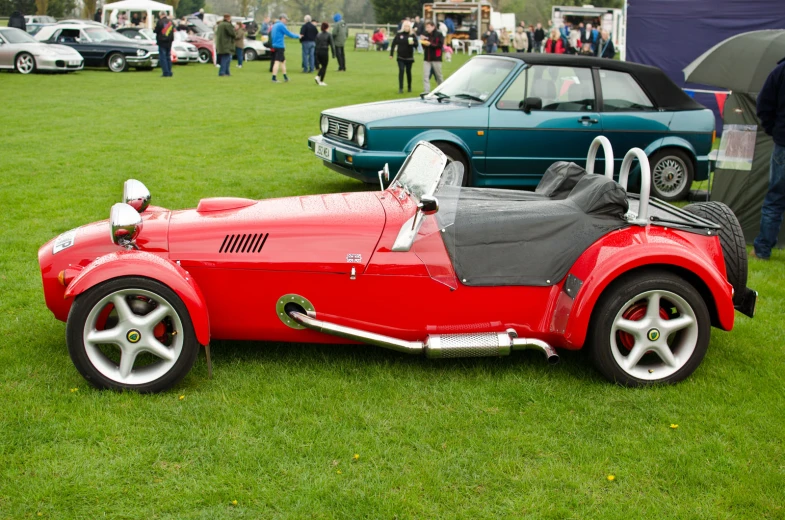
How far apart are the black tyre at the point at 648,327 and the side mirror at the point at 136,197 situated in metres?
2.81

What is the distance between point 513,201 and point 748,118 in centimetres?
436

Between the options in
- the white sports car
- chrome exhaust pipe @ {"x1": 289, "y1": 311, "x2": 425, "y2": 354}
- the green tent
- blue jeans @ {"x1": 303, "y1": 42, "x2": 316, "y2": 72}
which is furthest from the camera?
the white sports car

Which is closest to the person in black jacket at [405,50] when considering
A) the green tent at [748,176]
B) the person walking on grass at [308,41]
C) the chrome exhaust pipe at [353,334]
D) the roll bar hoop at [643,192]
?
the person walking on grass at [308,41]

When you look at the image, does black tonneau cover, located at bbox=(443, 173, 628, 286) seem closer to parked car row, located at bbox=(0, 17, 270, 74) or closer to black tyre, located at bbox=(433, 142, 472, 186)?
black tyre, located at bbox=(433, 142, 472, 186)

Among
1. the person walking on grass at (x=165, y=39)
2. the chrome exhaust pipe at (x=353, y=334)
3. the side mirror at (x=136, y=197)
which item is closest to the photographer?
the chrome exhaust pipe at (x=353, y=334)

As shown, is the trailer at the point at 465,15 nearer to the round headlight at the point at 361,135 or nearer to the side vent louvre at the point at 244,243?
the round headlight at the point at 361,135

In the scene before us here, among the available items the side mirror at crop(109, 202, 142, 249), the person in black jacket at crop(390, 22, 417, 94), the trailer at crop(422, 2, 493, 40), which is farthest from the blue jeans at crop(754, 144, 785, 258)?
the trailer at crop(422, 2, 493, 40)

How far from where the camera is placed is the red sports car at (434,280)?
4348 millimetres

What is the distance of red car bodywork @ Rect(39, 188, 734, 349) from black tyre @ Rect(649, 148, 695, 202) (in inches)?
205

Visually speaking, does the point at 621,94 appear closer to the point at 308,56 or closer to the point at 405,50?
the point at 405,50

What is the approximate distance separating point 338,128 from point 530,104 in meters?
2.33

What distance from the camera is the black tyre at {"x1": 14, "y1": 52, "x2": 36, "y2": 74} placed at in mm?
24312

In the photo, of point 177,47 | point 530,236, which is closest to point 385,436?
point 530,236

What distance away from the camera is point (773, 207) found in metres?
7.12
